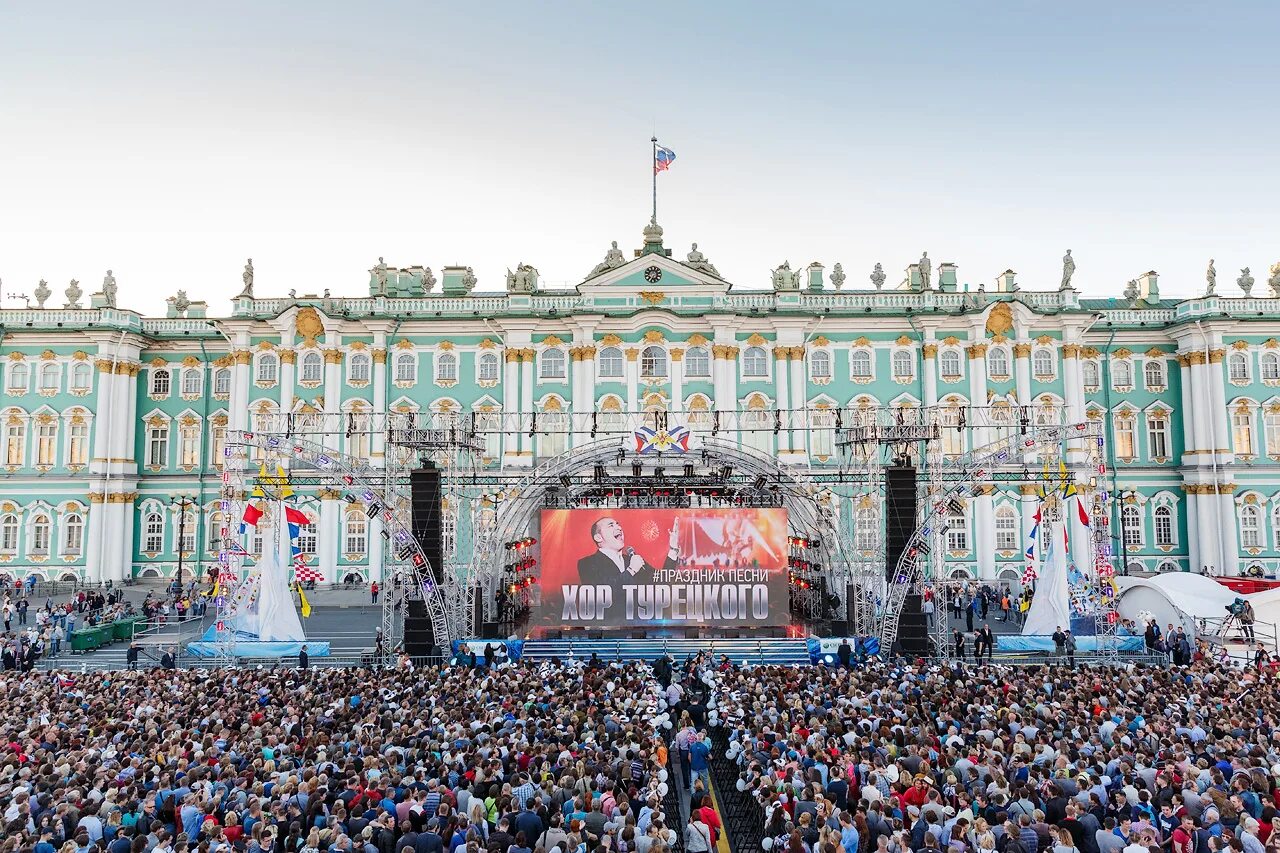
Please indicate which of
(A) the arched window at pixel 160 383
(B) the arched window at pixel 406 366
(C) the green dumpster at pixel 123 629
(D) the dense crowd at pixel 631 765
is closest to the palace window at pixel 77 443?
(A) the arched window at pixel 160 383

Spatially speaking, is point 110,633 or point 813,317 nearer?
point 110,633

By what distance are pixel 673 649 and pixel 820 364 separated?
75.2 feet

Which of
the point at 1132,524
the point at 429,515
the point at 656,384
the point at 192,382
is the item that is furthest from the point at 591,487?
the point at 1132,524

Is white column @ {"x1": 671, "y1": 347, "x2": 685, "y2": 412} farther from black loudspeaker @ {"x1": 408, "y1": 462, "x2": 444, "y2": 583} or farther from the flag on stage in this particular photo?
black loudspeaker @ {"x1": 408, "y1": 462, "x2": 444, "y2": 583}

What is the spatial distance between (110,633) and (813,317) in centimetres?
3471

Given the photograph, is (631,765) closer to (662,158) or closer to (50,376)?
(662,158)

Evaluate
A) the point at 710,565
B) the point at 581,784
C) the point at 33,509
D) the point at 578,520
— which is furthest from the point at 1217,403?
the point at 33,509

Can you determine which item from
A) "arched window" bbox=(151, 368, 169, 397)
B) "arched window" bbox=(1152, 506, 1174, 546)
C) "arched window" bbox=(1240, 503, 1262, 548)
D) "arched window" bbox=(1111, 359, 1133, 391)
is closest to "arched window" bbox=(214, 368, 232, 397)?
"arched window" bbox=(151, 368, 169, 397)

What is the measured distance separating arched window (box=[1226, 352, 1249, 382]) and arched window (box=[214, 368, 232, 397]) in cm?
5448

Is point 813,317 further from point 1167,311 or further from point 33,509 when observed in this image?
point 33,509

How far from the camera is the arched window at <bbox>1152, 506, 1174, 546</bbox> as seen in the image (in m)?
47.4

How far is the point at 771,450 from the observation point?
151 ft

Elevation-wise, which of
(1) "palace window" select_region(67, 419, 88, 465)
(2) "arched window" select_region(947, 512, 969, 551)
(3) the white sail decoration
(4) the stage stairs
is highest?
(1) "palace window" select_region(67, 419, 88, 465)

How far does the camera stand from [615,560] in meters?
33.0
